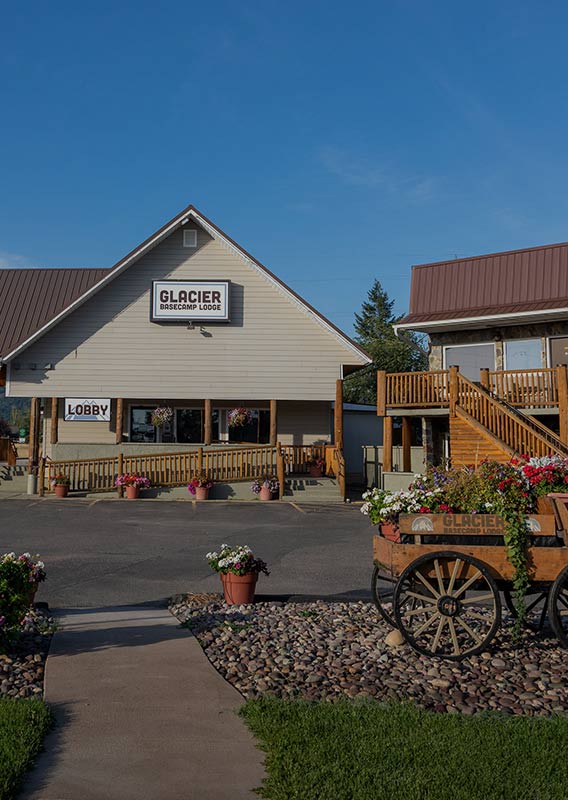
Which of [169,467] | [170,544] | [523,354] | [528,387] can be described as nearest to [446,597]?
[170,544]

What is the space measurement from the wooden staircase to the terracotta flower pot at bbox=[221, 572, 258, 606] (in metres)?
10.1

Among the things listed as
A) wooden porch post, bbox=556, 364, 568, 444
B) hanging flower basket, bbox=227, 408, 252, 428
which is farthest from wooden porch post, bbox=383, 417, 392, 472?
wooden porch post, bbox=556, 364, 568, 444

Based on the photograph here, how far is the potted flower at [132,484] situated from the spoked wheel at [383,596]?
44.5ft

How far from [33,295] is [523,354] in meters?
19.5

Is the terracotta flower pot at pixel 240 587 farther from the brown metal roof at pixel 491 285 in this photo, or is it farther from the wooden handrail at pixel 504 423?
the brown metal roof at pixel 491 285

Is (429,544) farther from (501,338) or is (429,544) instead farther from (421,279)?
(421,279)

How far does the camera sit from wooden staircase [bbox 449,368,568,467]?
1762cm

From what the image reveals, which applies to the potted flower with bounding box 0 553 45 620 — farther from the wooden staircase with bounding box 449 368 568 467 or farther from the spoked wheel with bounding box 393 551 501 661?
the wooden staircase with bounding box 449 368 568 467

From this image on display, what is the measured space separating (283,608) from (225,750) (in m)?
4.06

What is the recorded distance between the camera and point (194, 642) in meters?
6.68

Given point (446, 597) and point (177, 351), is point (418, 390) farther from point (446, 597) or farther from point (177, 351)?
point (446, 597)

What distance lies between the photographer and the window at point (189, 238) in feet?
84.9

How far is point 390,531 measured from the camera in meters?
6.95

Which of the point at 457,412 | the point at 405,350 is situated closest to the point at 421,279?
the point at 457,412
